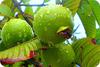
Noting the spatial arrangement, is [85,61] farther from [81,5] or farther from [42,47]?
[81,5]

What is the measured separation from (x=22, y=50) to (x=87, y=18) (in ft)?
1.49

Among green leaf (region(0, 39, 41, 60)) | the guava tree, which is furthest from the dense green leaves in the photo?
green leaf (region(0, 39, 41, 60))

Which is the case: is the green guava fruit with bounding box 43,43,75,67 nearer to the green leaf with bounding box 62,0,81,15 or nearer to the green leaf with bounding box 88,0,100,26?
the green leaf with bounding box 62,0,81,15

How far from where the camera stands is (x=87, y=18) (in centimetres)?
132

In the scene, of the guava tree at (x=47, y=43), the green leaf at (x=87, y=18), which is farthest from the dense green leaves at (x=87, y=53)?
the green leaf at (x=87, y=18)

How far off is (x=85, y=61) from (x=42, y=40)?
139 mm

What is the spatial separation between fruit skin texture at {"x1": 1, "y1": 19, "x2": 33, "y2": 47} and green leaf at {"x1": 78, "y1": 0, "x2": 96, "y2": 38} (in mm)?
310

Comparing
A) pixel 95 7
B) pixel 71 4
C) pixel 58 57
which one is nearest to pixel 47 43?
pixel 58 57

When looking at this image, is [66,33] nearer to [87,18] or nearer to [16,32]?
[16,32]

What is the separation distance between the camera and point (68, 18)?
0.96m

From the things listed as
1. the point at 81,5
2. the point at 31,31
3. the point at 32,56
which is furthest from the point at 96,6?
the point at 32,56

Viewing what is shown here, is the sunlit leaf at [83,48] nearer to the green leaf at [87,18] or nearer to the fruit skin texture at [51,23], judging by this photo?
the fruit skin texture at [51,23]

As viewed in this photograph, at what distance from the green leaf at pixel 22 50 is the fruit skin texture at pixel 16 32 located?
1.2 inches

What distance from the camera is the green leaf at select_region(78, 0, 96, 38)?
1.27 metres
